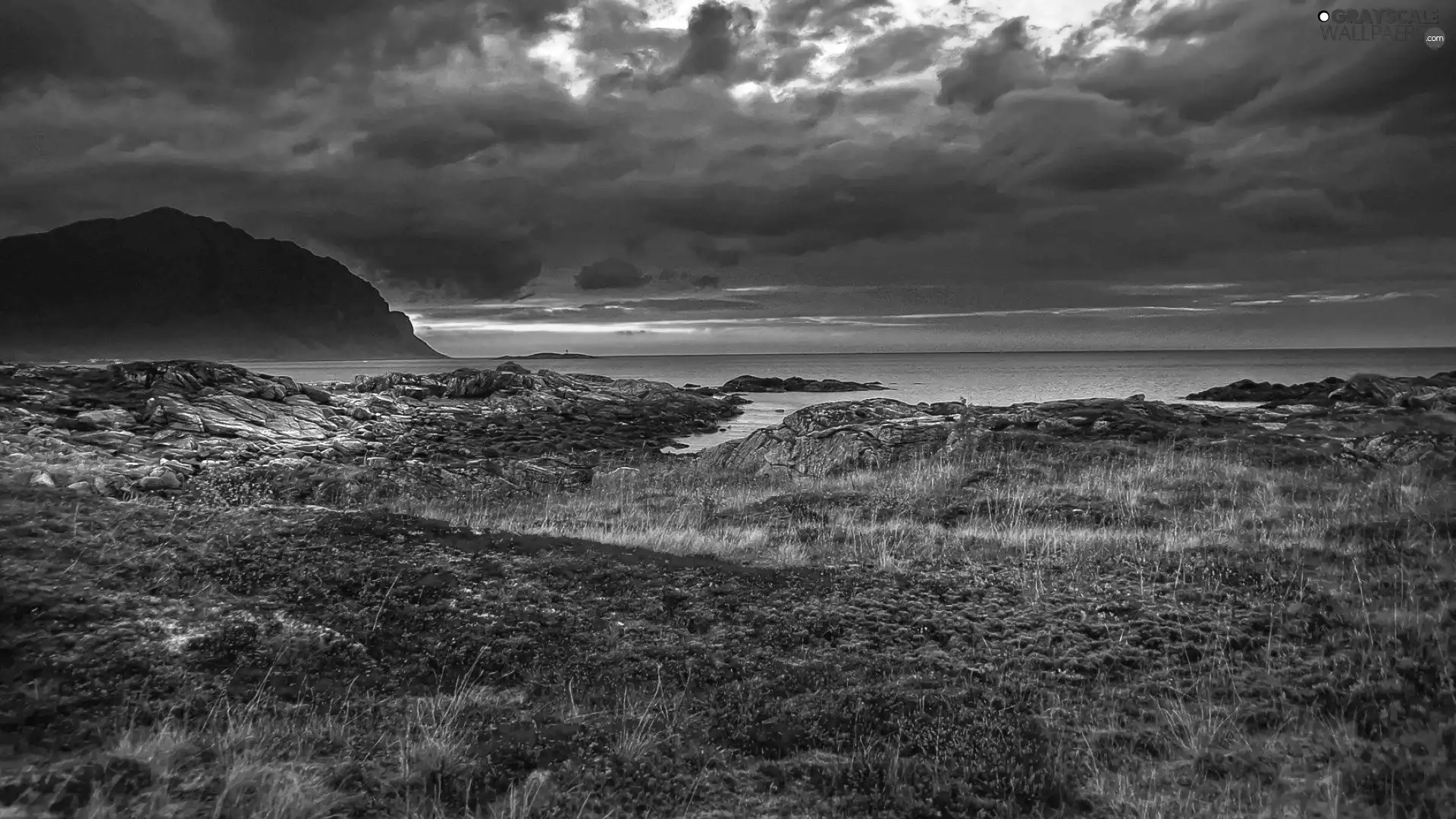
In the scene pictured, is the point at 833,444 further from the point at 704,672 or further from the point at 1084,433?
the point at 704,672

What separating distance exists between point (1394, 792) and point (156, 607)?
9.27 metres

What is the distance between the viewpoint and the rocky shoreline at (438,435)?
731 inches

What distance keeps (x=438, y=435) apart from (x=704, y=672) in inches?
1330

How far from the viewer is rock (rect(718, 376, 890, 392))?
314 ft

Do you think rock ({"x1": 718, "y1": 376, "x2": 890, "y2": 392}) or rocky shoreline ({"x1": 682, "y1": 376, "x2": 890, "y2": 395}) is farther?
rock ({"x1": 718, "y1": 376, "x2": 890, "y2": 392})

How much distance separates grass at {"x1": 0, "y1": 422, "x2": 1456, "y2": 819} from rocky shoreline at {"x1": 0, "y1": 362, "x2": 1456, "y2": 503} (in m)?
8.75

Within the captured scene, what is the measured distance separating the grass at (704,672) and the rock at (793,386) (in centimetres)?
8290

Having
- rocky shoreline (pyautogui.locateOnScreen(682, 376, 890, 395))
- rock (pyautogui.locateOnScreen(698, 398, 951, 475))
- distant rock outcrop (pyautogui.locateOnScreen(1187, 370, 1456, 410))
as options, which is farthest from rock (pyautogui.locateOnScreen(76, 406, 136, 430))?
rocky shoreline (pyautogui.locateOnScreen(682, 376, 890, 395))

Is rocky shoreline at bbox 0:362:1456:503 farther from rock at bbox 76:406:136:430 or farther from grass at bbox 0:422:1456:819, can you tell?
grass at bbox 0:422:1456:819

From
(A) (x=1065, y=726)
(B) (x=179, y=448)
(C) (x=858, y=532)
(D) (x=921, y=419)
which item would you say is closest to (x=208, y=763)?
(A) (x=1065, y=726)

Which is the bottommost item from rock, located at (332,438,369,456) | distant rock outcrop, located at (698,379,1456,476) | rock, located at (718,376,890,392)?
rock, located at (718,376,890,392)

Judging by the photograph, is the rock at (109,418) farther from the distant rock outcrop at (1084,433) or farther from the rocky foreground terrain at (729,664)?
the distant rock outcrop at (1084,433)

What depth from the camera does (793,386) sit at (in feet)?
334

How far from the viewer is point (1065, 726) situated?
16.5 ft
